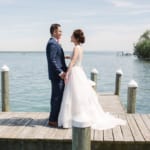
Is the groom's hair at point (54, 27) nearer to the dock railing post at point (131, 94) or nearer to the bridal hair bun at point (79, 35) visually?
the bridal hair bun at point (79, 35)

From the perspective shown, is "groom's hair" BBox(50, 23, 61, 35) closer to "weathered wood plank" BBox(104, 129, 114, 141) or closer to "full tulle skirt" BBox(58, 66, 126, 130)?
"full tulle skirt" BBox(58, 66, 126, 130)

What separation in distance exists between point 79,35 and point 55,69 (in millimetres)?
889

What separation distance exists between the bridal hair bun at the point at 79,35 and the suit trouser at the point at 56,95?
0.99 metres

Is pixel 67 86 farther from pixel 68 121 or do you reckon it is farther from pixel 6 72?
pixel 6 72

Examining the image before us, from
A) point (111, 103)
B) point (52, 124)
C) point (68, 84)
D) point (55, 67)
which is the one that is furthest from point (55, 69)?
Answer: point (111, 103)

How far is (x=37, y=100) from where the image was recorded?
23016mm

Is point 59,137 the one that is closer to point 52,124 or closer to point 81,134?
point 52,124

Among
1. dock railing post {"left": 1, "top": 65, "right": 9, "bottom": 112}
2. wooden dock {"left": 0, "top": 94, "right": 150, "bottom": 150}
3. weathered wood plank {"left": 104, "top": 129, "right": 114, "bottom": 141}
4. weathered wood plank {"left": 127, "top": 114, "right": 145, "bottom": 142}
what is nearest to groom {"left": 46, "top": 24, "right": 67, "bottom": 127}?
wooden dock {"left": 0, "top": 94, "right": 150, "bottom": 150}

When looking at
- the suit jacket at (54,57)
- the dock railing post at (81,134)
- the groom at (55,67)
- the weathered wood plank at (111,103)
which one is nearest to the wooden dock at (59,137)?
the groom at (55,67)

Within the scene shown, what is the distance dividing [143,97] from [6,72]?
17.8 m

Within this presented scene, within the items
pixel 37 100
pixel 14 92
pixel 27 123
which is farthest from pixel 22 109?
pixel 27 123

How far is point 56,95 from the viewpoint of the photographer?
7582mm

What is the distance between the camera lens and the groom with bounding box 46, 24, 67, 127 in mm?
7266

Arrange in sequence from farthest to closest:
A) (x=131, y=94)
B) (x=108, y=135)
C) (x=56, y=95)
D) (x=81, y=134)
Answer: (x=131, y=94) < (x=56, y=95) < (x=108, y=135) < (x=81, y=134)
